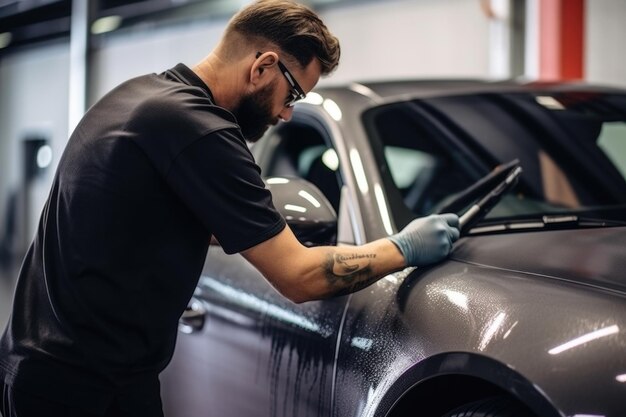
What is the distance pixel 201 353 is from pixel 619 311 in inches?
50.5

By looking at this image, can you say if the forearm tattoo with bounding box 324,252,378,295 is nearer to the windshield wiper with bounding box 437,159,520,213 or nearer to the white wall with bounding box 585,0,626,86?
the windshield wiper with bounding box 437,159,520,213

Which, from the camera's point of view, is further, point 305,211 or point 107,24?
point 107,24

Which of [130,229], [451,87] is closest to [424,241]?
[130,229]

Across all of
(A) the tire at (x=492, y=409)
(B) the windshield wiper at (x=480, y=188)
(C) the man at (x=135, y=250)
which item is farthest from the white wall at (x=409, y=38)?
(A) the tire at (x=492, y=409)

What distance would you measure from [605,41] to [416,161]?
3112 mm

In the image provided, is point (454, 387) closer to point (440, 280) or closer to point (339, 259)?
point (440, 280)

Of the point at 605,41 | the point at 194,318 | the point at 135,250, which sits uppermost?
the point at 135,250

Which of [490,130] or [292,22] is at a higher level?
[292,22]

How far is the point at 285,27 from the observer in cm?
192

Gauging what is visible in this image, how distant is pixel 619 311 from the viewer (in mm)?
1585

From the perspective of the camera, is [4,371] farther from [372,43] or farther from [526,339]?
[372,43]

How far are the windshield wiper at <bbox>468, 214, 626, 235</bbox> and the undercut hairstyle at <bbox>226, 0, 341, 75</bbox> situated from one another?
A: 0.57m

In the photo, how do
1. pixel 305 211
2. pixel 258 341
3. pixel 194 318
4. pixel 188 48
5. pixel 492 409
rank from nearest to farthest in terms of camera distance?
1. pixel 492 409
2. pixel 305 211
3. pixel 258 341
4. pixel 194 318
5. pixel 188 48

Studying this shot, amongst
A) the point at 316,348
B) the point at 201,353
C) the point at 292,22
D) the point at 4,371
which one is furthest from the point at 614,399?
the point at 201,353
